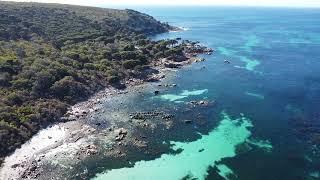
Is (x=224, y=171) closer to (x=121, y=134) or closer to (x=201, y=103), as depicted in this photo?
(x=121, y=134)

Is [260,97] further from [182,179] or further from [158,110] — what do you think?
[182,179]

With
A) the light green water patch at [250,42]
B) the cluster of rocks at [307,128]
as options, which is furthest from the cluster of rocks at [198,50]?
the cluster of rocks at [307,128]

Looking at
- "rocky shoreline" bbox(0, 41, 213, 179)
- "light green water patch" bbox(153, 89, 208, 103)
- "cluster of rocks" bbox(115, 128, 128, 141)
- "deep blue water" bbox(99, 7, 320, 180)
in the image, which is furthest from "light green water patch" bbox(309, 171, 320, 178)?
"light green water patch" bbox(153, 89, 208, 103)

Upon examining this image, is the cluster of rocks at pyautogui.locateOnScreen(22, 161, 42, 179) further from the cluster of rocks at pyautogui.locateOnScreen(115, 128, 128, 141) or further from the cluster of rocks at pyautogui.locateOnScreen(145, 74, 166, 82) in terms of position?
the cluster of rocks at pyautogui.locateOnScreen(145, 74, 166, 82)

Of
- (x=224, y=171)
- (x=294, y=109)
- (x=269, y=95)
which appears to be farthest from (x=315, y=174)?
(x=269, y=95)

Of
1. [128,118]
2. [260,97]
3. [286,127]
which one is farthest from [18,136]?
[260,97]

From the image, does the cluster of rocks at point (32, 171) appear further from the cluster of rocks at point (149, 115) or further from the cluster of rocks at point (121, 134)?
the cluster of rocks at point (149, 115)
